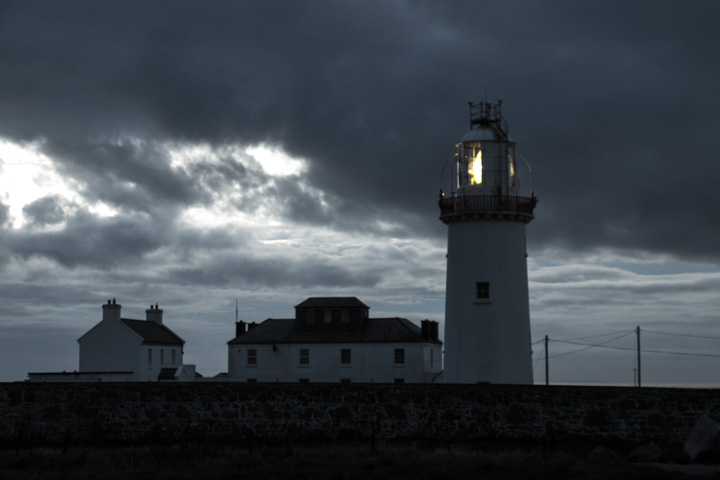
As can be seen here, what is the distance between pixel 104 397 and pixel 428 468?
32.8 feet

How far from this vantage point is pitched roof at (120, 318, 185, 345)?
62500 millimetres

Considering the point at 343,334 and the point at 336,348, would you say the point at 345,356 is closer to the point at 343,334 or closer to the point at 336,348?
the point at 336,348

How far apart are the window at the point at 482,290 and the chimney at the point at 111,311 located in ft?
119

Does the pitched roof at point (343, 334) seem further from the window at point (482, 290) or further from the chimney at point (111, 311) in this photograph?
the window at point (482, 290)

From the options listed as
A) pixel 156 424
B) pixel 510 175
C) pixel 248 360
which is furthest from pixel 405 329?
pixel 156 424

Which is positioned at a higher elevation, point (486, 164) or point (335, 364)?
point (486, 164)

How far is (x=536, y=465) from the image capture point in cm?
1888

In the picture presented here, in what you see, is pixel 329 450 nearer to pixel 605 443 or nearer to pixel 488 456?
pixel 488 456

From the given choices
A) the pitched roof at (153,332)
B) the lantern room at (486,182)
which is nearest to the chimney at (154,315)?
the pitched roof at (153,332)

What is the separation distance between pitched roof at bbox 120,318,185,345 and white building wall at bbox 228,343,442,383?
6.17 metres

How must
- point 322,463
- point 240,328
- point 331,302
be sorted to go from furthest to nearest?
1. point 240,328
2. point 331,302
3. point 322,463

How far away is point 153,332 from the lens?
212ft

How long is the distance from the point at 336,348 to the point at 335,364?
3.47 ft

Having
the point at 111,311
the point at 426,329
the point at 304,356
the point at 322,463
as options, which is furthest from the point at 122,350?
the point at 322,463
